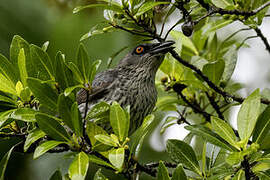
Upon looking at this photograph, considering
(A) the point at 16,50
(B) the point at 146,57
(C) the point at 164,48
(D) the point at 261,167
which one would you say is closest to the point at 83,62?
(A) the point at 16,50

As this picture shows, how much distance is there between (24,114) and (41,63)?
1.01 ft

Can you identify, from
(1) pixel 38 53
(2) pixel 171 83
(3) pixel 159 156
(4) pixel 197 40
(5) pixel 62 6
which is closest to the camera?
(1) pixel 38 53

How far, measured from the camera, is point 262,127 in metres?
2.12

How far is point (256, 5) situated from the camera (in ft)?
9.52

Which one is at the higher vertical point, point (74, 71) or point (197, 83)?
point (74, 71)

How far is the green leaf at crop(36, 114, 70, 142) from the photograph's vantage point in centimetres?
206

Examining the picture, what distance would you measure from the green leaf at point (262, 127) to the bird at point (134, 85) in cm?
131

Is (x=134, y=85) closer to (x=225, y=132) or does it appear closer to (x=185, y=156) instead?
(x=185, y=156)

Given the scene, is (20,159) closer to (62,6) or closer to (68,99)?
(62,6)

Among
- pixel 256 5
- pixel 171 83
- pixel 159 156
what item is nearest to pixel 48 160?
pixel 159 156

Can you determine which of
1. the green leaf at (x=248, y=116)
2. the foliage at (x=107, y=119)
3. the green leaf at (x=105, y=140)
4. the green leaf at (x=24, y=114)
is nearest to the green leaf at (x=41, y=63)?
the foliage at (x=107, y=119)

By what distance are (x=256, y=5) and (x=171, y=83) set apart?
30.9 inches

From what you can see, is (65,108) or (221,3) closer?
(65,108)

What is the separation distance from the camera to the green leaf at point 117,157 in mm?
1936
